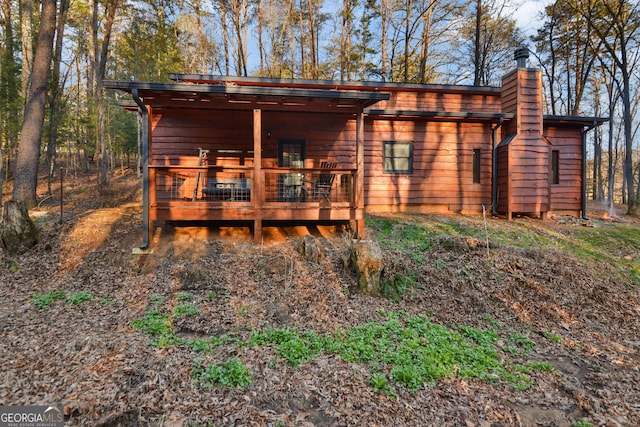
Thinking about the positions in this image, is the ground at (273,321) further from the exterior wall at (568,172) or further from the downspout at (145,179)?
the exterior wall at (568,172)

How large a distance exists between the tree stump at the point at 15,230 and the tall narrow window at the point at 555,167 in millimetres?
14789

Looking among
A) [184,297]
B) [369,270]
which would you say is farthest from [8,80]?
[369,270]

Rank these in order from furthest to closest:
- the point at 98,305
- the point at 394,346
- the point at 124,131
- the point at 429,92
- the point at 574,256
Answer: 1. the point at 124,131
2. the point at 429,92
3. the point at 574,256
4. the point at 98,305
5. the point at 394,346

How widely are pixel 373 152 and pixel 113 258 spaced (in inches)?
302

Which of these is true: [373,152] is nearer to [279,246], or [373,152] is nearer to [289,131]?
[289,131]

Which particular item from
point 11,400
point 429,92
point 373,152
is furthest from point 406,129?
point 11,400

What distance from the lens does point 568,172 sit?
11422mm

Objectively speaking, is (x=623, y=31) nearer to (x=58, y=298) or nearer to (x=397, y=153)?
(x=397, y=153)

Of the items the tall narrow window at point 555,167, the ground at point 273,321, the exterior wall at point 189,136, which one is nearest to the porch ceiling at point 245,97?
the exterior wall at point 189,136

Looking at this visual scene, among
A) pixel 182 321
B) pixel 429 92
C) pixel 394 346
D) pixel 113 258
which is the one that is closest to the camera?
pixel 394 346

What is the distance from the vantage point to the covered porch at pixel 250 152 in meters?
6.75

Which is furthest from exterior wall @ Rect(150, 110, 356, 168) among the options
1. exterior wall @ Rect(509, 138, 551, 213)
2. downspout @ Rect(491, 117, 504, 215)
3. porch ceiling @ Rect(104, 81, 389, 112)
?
exterior wall @ Rect(509, 138, 551, 213)

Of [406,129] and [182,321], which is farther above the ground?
[406,129]

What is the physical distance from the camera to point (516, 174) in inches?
405
